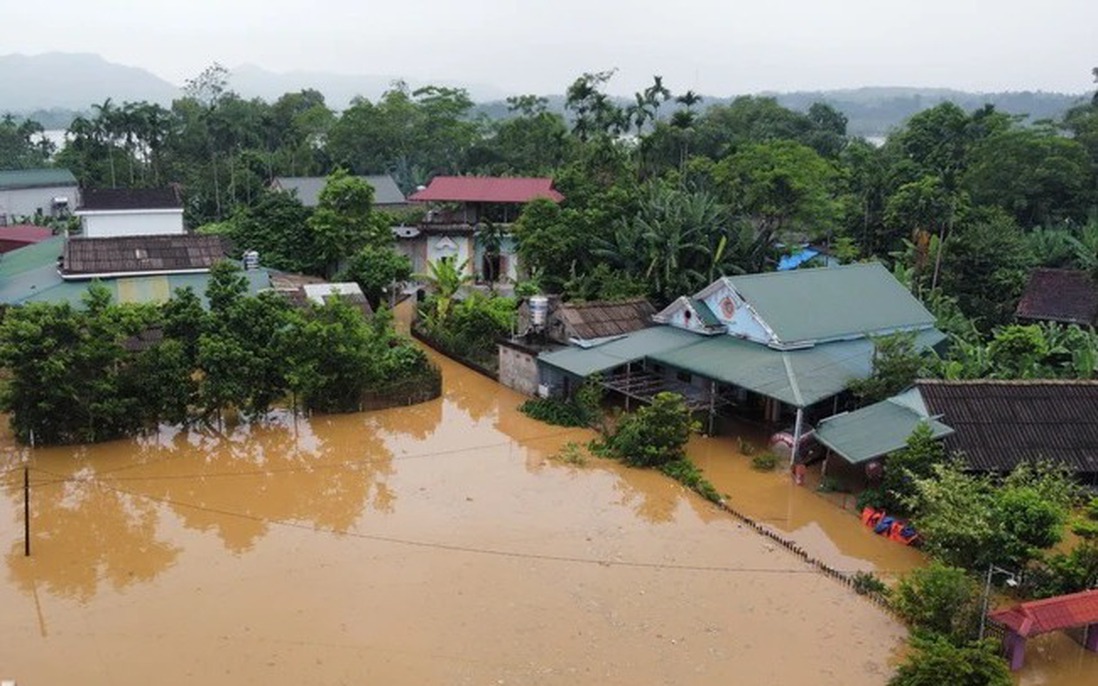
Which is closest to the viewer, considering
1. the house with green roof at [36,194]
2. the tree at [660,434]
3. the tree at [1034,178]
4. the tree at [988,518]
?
the tree at [988,518]

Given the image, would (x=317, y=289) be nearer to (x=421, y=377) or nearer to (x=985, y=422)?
(x=421, y=377)

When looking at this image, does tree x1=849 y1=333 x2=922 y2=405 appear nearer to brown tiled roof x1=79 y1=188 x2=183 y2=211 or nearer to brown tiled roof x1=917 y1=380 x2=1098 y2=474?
brown tiled roof x1=917 y1=380 x2=1098 y2=474

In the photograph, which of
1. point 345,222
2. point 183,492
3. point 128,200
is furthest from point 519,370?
point 128,200

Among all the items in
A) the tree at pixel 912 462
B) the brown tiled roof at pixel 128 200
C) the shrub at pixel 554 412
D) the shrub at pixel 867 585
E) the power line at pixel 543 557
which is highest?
the brown tiled roof at pixel 128 200

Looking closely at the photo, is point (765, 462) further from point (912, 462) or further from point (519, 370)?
point (519, 370)

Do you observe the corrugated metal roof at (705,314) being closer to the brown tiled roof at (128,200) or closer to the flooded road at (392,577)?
the flooded road at (392,577)

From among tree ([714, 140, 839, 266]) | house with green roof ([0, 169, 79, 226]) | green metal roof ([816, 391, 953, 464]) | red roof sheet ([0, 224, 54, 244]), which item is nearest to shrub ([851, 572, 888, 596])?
green metal roof ([816, 391, 953, 464])

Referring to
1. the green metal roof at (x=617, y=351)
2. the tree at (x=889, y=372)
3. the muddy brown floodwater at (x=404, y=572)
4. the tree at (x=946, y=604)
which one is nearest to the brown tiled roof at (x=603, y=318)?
the green metal roof at (x=617, y=351)
